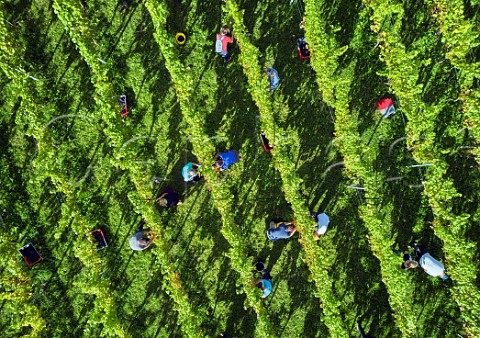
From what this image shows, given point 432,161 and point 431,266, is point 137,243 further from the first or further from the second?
point 432,161

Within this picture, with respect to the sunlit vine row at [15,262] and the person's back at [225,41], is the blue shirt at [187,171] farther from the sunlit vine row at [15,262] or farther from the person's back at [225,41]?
the sunlit vine row at [15,262]

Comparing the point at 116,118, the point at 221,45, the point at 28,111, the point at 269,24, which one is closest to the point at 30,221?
the point at 28,111

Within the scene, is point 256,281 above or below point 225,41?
below

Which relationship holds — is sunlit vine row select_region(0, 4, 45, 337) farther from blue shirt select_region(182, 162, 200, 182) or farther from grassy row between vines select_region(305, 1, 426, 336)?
grassy row between vines select_region(305, 1, 426, 336)

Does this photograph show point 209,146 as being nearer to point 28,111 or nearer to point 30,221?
point 28,111

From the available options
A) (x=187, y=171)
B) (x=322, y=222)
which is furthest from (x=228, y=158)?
(x=322, y=222)

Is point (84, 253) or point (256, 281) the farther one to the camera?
point (256, 281)
